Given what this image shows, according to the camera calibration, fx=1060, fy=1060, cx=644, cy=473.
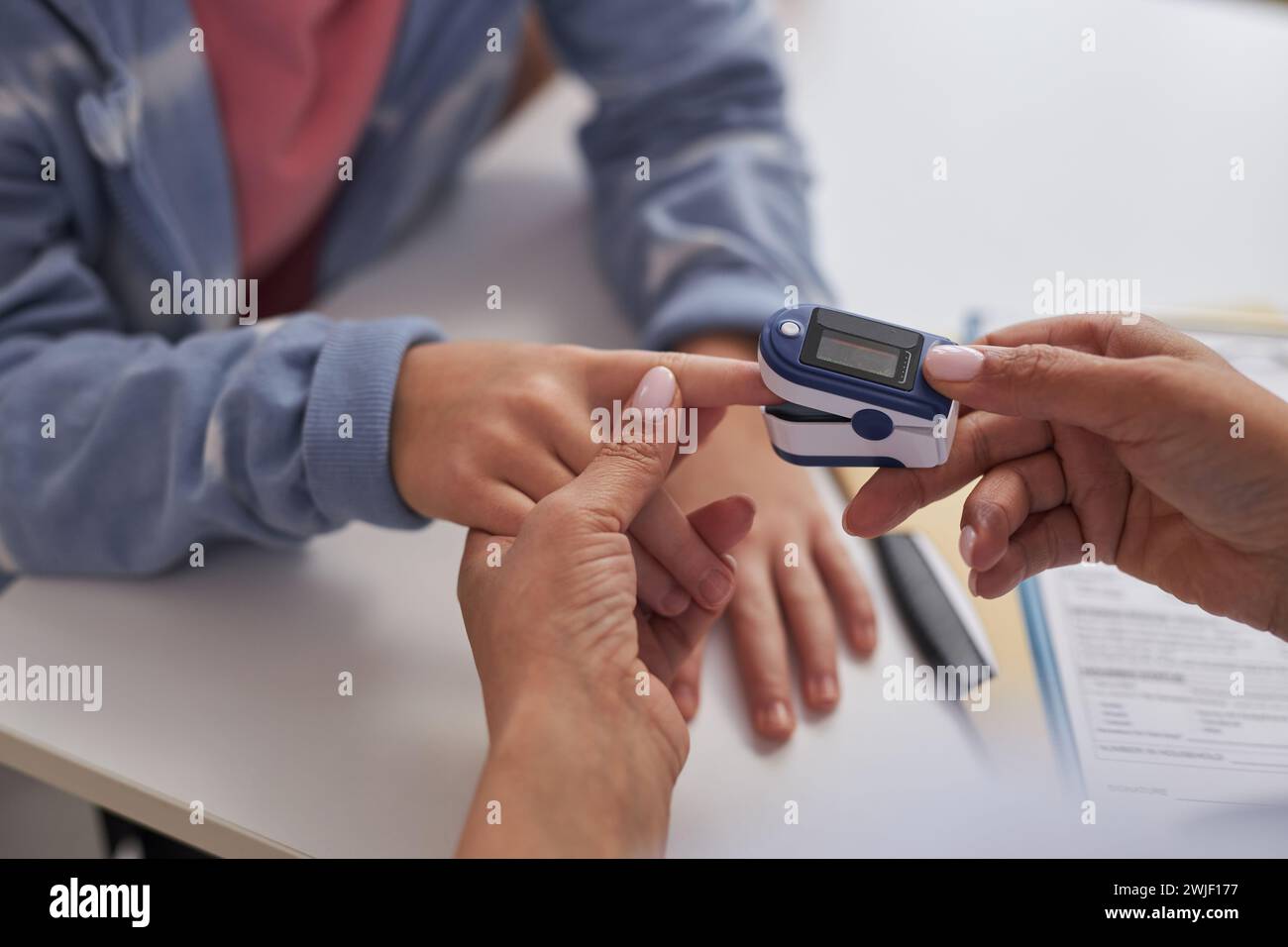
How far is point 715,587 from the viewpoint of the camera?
1.97ft

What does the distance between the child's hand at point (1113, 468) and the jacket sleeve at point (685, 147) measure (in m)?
0.26

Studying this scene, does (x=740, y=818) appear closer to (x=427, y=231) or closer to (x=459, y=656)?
(x=459, y=656)

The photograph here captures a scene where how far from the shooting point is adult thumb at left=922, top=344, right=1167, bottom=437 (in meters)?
0.54

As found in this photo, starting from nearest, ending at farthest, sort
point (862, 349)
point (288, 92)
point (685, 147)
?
point (862, 349) → point (288, 92) → point (685, 147)

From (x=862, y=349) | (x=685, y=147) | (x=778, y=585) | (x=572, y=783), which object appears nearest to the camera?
(x=572, y=783)

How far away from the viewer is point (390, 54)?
895mm

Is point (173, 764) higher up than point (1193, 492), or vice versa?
point (1193, 492)

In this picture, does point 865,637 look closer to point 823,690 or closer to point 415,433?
point 823,690

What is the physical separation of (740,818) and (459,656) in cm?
19

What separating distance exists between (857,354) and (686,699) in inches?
8.6

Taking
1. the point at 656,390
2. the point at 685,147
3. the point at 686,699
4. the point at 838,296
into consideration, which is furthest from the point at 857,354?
the point at 685,147

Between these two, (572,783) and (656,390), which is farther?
(656,390)

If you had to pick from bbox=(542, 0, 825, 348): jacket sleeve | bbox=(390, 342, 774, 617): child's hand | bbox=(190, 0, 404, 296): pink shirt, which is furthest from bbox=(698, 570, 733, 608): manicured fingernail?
bbox=(190, 0, 404, 296): pink shirt
